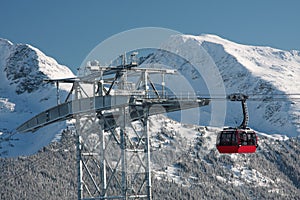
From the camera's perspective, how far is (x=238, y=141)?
217 feet

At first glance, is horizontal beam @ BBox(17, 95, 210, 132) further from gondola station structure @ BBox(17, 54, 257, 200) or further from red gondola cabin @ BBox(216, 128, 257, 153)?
red gondola cabin @ BBox(216, 128, 257, 153)

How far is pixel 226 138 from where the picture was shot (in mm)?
66938

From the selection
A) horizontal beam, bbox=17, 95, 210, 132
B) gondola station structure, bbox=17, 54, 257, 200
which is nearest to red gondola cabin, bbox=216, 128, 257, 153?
gondola station structure, bbox=17, 54, 257, 200

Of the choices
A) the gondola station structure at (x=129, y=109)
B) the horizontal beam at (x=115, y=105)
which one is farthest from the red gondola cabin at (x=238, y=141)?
the horizontal beam at (x=115, y=105)

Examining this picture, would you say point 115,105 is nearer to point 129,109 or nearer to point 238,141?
point 129,109

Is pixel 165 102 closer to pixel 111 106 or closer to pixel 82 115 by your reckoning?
pixel 111 106

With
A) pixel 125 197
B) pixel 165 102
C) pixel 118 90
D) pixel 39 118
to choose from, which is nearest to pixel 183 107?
pixel 165 102

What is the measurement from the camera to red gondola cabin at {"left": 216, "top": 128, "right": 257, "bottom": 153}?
66188 mm

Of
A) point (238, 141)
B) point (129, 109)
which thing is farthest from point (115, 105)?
point (238, 141)

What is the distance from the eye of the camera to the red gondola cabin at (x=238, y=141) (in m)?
66.2

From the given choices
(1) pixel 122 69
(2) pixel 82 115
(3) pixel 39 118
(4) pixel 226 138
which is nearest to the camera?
(4) pixel 226 138

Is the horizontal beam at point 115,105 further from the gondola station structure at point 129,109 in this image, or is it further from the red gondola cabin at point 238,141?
the red gondola cabin at point 238,141

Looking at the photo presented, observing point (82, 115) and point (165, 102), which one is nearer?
point (165, 102)

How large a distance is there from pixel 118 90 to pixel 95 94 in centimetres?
537
